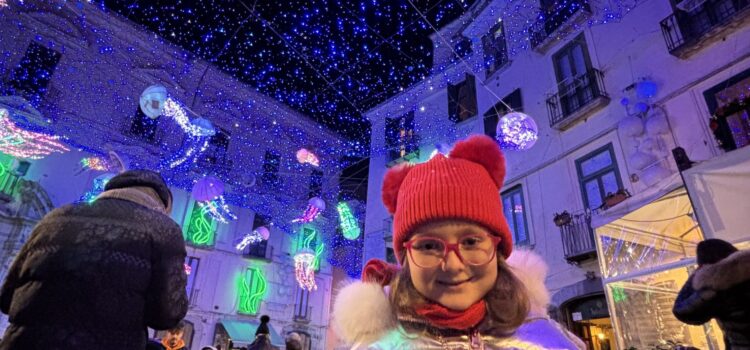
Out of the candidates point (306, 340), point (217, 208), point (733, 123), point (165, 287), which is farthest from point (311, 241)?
point (165, 287)

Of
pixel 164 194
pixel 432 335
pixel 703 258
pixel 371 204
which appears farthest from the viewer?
pixel 371 204

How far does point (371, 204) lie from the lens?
15883mm

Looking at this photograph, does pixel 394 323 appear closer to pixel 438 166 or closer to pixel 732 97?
pixel 438 166

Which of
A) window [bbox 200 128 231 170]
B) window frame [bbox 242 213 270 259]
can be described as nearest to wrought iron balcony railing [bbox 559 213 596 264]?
window frame [bbox 242 213 270 259]

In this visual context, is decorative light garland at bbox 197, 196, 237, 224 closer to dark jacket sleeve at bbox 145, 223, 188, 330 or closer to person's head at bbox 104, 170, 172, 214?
person's head at bbox 104, 170, 172, 214

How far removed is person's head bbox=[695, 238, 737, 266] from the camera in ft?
8.00

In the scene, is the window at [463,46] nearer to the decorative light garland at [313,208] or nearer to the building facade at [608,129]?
the building facade at [608,129]

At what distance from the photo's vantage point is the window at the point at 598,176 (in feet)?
27.8

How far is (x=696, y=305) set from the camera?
238 centimetres

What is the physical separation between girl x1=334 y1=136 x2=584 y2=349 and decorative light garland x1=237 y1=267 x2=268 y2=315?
60.5ft

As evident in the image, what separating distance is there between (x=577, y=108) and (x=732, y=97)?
116 inches

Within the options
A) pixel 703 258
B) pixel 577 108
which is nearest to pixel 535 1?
pixel 577 108

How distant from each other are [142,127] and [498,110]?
48.2 ft

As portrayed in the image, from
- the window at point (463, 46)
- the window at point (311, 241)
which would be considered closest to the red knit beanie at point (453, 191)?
the window at point (463, 46)
